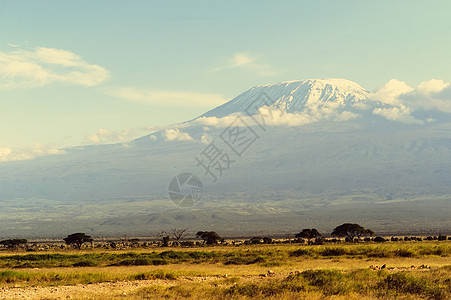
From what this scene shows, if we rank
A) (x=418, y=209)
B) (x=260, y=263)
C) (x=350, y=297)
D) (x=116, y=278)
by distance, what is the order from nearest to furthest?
(x=350, y=297)
(x=116, y=278)
(x=260, y=263)
(x=418, y=209)

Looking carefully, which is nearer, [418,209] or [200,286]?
[200,286]

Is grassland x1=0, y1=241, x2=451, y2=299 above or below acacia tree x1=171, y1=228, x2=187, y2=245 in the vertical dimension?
→ above

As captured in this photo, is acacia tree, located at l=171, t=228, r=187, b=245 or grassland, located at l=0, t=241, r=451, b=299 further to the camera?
acacia tree, located at l=171, t=228, r=187, b=245

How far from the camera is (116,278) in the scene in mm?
22156

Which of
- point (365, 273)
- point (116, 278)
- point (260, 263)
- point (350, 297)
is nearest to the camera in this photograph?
point (350, 297)

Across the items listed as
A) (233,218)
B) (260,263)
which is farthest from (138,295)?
(233,218)

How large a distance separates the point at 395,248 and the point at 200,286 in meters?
19.5

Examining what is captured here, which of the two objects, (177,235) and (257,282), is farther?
(177,235)

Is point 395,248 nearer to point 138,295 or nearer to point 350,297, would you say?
point 350,297

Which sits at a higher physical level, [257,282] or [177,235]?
[257,282]

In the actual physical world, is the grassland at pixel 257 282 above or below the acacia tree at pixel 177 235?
above

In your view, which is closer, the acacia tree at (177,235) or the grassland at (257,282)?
the grassland at (257,282)

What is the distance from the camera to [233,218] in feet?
563

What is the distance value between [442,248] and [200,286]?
22070mm
